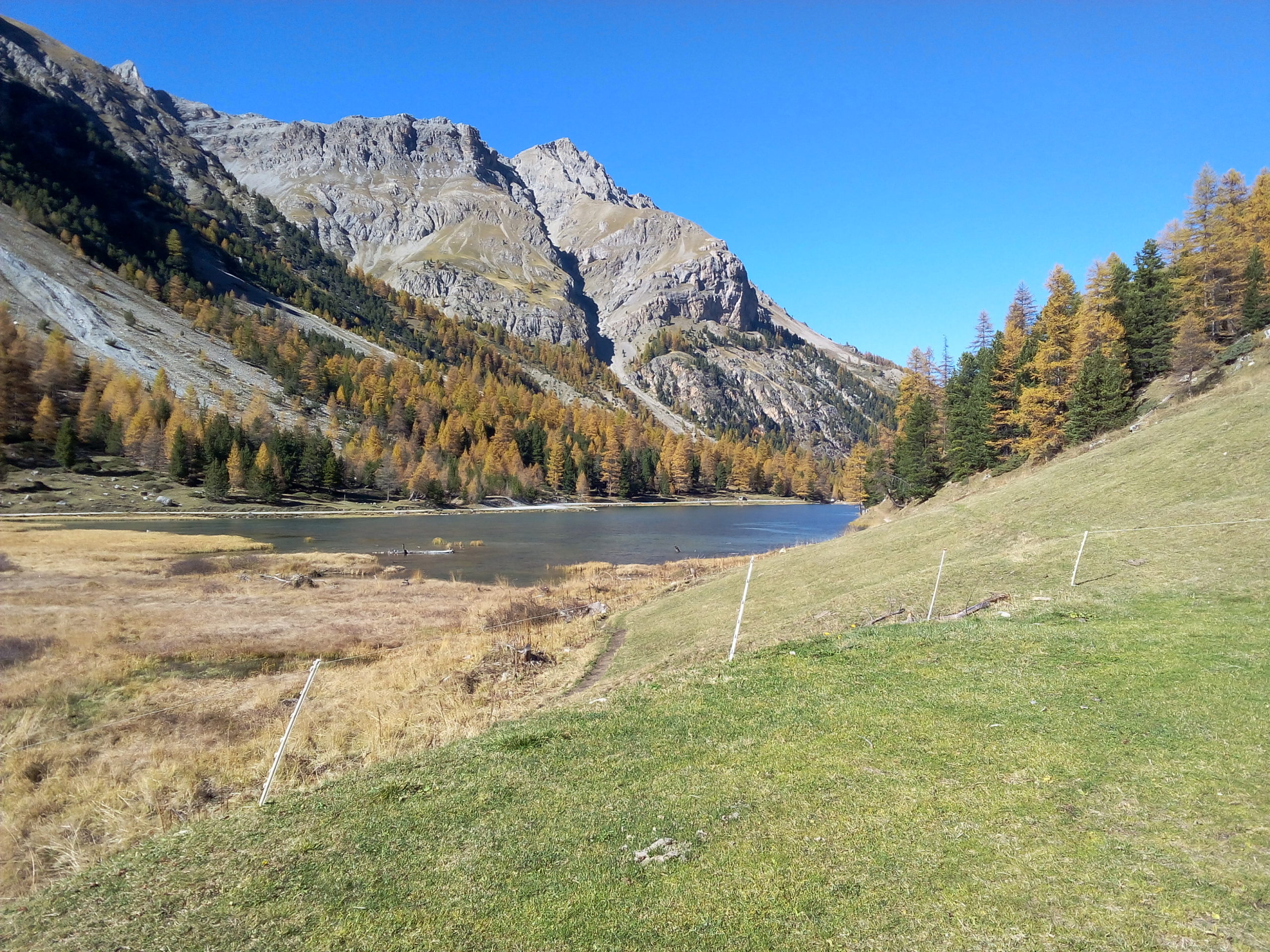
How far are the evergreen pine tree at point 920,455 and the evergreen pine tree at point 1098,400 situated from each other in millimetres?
20628

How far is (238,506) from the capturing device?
9712 cm

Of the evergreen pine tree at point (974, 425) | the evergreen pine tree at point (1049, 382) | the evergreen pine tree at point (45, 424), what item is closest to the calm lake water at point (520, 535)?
the evergreen pine tree at point (974, 425)

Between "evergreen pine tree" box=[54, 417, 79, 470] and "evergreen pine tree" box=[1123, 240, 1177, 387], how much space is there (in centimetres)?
13994

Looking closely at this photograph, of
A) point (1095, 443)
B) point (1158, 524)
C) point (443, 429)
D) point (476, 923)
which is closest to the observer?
point (476, 923)

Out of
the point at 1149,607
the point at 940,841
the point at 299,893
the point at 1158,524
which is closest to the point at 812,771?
the point at 940,841

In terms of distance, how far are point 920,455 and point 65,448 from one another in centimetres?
12715

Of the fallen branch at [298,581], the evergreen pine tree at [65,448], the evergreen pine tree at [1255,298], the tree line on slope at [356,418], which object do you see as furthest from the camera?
the tree line on slope at [356,418]

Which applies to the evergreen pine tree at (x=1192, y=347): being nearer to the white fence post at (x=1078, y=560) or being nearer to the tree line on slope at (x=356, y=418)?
the white fence post at (x=1078, y=560)

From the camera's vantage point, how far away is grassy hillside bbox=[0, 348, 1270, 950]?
18.6 ft

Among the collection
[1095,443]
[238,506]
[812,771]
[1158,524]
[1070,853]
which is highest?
[1095,443]

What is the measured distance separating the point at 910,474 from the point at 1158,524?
4891 centimetres

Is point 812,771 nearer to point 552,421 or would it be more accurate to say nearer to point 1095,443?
point 1095,443

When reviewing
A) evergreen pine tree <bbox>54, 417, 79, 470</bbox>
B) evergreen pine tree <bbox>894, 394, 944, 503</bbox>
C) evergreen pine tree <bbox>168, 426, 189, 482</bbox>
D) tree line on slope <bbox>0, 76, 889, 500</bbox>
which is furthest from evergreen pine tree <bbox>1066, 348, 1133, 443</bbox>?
evergreen pine tree <bbox>54, 417, 79, 470</bbox>

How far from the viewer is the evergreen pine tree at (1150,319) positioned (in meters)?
49.2
